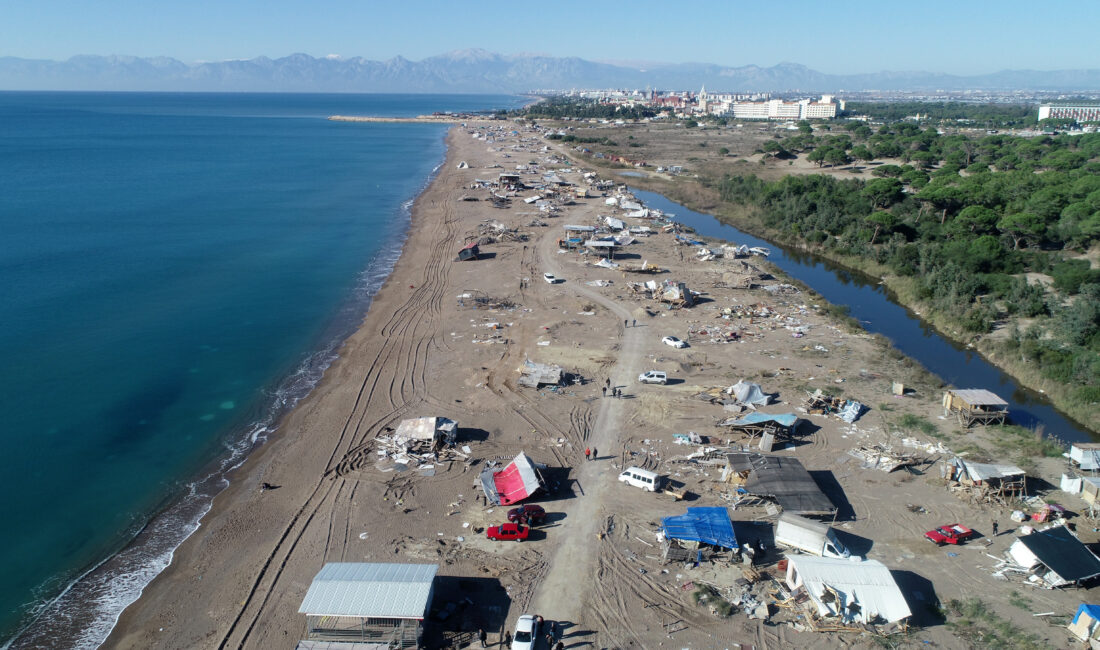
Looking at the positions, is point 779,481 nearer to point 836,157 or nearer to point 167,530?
point 167,530

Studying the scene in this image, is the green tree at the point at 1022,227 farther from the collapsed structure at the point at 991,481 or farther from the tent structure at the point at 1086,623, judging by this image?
the tent structure at the point at 1086,623

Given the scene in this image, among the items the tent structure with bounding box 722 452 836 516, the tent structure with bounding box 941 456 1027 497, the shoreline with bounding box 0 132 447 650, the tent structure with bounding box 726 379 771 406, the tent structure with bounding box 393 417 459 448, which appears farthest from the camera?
the tent structure with bounding box 726 379 771 406

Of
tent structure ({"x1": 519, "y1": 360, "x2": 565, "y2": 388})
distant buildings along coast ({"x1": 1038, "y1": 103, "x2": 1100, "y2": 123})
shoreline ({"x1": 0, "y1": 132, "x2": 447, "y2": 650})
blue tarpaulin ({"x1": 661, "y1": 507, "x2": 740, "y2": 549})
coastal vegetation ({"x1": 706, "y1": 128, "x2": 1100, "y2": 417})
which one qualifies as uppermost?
distant buildings along coast ({"x1": 1038, "y1": 103, "x2": 1100, "y2": 123})

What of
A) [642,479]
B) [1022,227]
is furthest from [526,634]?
[1022,227]

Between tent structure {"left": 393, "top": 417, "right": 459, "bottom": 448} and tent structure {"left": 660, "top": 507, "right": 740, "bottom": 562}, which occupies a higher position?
tent structure {"left": 393, "top": 417, "right": 459, "bottom": 448}

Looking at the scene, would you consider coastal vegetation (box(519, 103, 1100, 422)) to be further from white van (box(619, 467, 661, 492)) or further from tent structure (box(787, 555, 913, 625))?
white van (box(619, 467, 661, 492))

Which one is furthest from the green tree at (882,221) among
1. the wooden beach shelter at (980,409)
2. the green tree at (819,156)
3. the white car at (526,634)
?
the white car at (526,634)

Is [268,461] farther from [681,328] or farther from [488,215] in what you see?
[488,215]

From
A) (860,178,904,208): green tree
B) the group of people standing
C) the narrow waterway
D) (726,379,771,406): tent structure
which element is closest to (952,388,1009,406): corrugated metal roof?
the narrow waterway

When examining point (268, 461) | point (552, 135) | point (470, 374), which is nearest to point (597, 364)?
point (470, 374)
